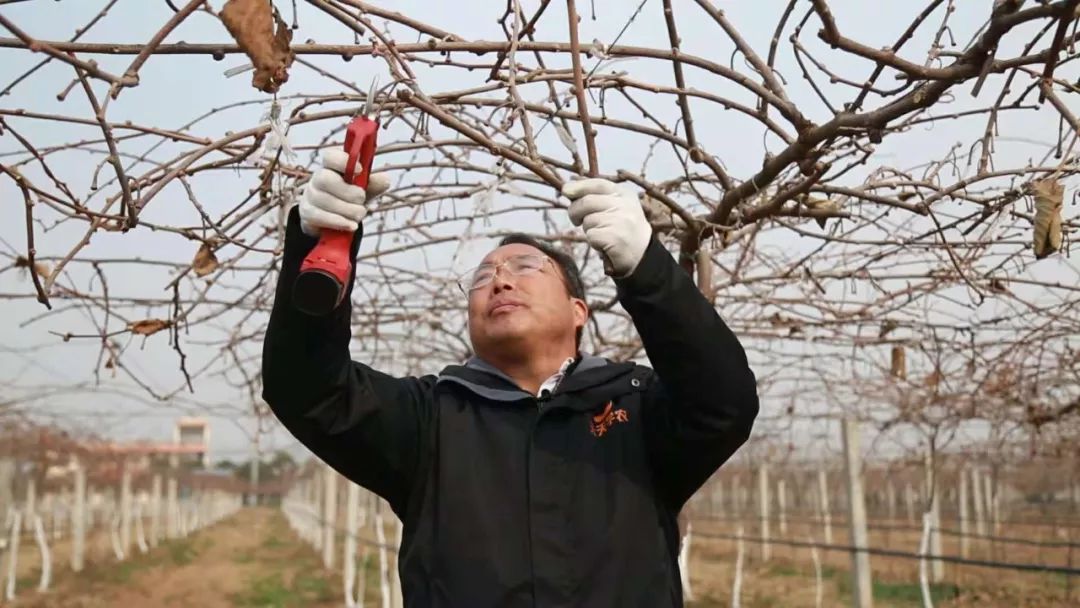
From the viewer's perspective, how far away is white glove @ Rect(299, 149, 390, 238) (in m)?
1.46

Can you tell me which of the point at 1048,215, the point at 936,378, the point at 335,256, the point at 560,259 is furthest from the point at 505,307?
the point at 936,378

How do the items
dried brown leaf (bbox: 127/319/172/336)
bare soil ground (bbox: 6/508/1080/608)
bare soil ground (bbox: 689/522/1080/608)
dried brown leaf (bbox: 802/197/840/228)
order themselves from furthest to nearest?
1. bare soil ground (bbox: 6/508/1080/608)
2. bare soil ground (bbox: 689/522/1080/608)
3. dried brown leaf (bbox: 802/197/840/228)
4. dried brown leaf (bbox: 127/319/172/336)

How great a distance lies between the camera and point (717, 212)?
2.52 m

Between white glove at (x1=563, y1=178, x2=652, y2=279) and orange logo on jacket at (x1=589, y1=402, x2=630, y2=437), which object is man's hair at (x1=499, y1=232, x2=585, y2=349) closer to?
orange logo on jacket at (x1=589, y1=402, x2=630, y2=437)

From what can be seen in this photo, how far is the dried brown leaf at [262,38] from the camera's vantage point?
1.39 meters

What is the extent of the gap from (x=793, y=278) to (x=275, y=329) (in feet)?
7.77

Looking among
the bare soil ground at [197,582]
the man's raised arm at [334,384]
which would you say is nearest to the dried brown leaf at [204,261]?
the man's raised arm at [334,384]

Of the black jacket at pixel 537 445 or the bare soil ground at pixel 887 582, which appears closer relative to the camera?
the black jacket at pixel 537 445

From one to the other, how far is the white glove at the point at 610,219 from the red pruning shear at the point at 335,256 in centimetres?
30

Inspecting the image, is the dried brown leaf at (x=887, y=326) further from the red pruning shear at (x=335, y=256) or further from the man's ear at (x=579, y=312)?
the red pruning shear at (x=335, y=256)

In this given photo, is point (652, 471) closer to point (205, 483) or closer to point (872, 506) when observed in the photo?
point (872, 506)

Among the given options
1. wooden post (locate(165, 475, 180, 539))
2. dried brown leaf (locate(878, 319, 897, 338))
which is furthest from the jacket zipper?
wooden post (locate(165, 475, 180, 539))

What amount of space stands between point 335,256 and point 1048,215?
1.25 metres

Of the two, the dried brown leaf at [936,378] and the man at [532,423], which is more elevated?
the dried brown leaf at [936,378]
